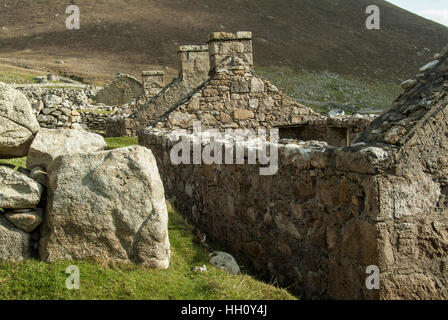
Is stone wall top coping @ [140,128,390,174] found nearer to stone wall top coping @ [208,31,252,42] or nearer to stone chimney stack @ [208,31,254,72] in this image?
stone chimney stack @ [208,31,254,72]

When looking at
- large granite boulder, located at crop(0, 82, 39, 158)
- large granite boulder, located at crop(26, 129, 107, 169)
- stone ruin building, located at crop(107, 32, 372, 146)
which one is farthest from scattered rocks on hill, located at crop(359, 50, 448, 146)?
stone ruin building, located at crop(107, 32, 372, 146)

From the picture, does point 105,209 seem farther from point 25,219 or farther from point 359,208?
point 359,208

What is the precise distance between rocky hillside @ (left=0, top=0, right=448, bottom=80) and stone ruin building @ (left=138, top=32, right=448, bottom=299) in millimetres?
43884

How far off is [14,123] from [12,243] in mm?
1162

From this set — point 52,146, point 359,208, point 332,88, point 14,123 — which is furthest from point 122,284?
point 332,88

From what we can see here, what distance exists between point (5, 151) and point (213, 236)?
316 cm

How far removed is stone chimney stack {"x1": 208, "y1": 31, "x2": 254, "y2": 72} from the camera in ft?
36.4

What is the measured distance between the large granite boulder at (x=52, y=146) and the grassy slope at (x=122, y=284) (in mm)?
1027

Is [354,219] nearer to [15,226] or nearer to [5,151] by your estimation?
[15,226]

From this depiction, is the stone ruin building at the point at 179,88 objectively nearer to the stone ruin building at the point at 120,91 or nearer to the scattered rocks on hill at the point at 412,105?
the stone ruin building at the point at 120,91

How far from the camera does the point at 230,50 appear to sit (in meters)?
11.5

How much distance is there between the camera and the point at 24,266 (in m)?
4.33

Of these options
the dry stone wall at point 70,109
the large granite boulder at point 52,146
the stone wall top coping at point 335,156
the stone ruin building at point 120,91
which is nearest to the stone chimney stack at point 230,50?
the dry stone wall at point 70,109

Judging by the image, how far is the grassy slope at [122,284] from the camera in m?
3.97
